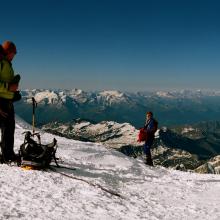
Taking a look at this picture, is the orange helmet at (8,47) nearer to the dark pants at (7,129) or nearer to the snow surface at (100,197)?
the dark pants at (7,129)

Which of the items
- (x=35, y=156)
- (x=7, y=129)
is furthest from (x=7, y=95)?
(x=35, y=156)

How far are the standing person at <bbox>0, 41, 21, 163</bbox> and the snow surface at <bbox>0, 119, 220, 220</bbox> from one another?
738 mm

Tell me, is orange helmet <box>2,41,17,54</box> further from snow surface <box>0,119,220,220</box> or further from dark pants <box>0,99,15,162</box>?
snow surface <box>0,119,220,220</box>

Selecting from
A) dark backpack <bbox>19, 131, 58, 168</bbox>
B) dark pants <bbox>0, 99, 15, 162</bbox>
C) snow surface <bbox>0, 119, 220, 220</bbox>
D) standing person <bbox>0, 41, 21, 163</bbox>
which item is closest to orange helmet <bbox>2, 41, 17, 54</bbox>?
standing person <bbox>0, 41, 21, 163</bbox>

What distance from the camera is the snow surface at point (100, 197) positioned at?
8.25 meters

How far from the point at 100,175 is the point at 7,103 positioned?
4.55 meters

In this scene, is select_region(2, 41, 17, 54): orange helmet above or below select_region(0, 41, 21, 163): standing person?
above

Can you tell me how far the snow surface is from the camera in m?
8.25

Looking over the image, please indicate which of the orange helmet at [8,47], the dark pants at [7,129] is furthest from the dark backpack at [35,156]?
the orange helmet at [8,47]

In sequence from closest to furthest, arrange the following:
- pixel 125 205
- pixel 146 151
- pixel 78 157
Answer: pixel 125 205
pixel 78 157
pixel 146 151

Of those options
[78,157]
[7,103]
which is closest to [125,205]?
[7,103]

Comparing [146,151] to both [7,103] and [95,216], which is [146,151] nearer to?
[7,103]

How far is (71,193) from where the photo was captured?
32.2 ft

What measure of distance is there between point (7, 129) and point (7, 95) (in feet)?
4.14
